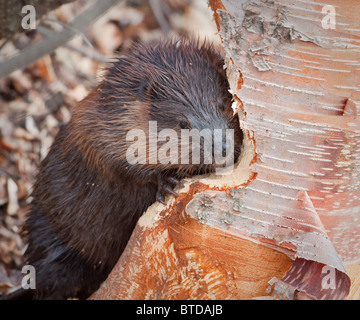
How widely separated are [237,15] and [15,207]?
8.11 feet

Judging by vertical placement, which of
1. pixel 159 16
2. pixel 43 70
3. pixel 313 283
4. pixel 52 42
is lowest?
pixel 313 283

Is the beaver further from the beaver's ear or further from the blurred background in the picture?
the blurred background

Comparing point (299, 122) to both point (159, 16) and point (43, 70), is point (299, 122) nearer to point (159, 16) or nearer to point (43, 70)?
point (43, 70)

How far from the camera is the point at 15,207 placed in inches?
138

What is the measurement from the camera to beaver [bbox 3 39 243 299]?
6.87 ft

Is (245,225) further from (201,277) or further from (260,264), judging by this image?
(201,277)

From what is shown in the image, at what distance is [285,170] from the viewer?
158 centimetres

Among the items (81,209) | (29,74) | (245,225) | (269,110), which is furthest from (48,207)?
(29,74)

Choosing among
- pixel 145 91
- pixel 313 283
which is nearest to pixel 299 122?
pixel 313 283

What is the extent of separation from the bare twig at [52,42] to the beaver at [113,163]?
0.44m

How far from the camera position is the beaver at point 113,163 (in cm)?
209

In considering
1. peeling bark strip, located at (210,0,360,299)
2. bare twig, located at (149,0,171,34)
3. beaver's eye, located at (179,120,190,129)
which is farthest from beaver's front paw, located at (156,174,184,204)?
bare twig, located at (149,0,171,34)

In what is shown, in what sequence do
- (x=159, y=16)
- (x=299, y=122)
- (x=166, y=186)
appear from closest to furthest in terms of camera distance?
(x=299, y=122)
(x=166, y=186)
(x=159, y=16)

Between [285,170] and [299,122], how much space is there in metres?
0.15
